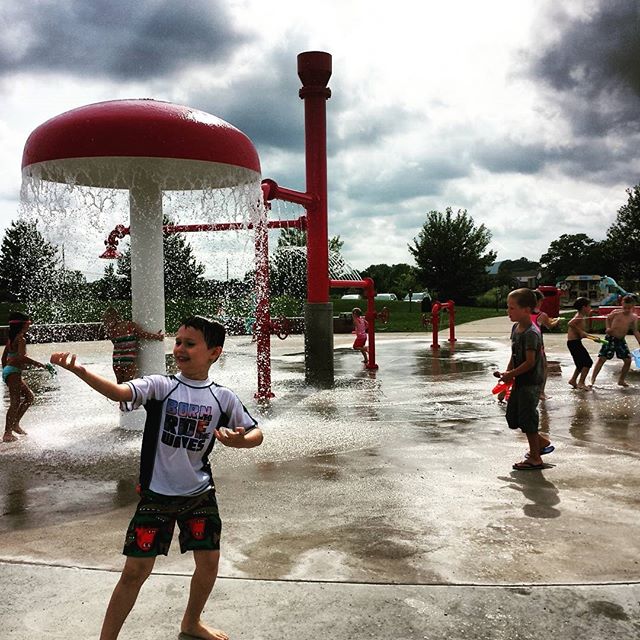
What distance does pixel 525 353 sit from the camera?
5.62 metres

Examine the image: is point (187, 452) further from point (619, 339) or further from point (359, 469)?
point (619, 339)

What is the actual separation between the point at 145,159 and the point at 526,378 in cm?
382

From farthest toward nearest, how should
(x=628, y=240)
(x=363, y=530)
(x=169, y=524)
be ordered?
1. (x=628, y=240)
2. (x=363, y=530)
3. (x=169, y=524)

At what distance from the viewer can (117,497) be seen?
4.89 metres

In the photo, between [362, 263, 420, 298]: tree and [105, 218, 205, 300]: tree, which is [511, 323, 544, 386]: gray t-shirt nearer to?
[105, 218, 205, 300]: tree

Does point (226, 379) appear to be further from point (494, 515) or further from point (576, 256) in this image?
point (576, 256)

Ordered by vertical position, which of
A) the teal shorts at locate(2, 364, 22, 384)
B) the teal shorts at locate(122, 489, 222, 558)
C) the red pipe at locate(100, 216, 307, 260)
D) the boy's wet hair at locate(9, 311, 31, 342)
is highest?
the red pipe at locate(100, 216, 307, 260)

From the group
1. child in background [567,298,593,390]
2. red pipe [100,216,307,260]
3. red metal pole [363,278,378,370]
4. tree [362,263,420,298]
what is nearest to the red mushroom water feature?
red pipe [100,216,307,260]

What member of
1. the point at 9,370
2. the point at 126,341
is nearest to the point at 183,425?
the point at 126,341

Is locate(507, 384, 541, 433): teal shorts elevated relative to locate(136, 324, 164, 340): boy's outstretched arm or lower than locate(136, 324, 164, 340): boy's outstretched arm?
lower

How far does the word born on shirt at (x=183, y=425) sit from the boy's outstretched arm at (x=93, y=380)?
0.18m

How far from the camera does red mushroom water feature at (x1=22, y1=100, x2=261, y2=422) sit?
608 cm

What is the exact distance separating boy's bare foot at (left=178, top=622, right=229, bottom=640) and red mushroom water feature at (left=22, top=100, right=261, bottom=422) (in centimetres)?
419

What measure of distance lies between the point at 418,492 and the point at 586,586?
5.43 ft
